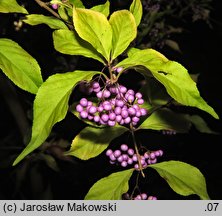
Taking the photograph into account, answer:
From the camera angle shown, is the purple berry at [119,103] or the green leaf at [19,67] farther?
the purple berry at [119,103]

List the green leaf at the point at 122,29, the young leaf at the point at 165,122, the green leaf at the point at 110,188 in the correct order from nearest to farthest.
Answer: the green leaf at the point at 122,29 < the green leaf at the point at 110,188 < the young leaf at the point at 165,122

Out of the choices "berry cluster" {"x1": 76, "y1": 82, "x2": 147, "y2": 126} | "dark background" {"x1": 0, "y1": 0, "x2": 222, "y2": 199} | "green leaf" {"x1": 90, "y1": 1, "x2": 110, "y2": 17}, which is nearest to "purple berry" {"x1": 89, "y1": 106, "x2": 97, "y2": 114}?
"berry cluster" {"x1": 76, "y1": 82, "x2": 147, "y2": 126}

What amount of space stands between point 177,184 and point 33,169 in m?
1.72

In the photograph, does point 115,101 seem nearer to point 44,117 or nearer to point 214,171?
point 44,117

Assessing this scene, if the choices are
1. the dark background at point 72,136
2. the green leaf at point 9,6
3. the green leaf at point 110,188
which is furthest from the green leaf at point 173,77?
the dark background at point 72,136

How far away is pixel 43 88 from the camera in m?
0.79

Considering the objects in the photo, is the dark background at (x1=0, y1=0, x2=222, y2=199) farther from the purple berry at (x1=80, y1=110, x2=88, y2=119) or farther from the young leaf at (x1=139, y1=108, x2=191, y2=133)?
the purple berry at (x1=80, y1=110, x2=88, y2=119)

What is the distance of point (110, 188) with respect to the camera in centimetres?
112

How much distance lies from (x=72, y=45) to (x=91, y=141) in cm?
38

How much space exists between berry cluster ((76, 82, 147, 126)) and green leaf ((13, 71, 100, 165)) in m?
0.15

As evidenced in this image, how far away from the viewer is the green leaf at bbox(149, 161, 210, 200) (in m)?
1.05

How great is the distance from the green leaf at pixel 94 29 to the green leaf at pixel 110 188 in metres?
0.44

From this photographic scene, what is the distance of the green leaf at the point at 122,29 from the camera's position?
33.8 inches

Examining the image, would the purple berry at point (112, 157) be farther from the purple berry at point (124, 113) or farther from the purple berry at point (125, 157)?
the purple berry at point (124, 113)
